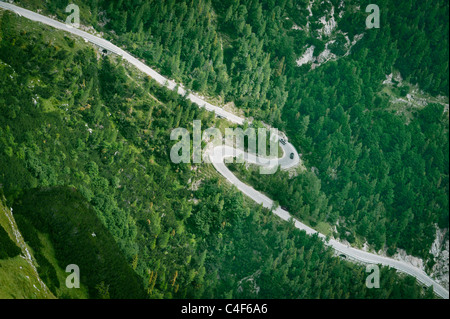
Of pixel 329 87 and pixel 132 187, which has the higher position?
pixel 329 87

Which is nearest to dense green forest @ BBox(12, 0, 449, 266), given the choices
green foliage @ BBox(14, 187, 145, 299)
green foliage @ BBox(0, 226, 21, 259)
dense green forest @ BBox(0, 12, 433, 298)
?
dense green forest @ BBox(0, 12, 433, 298)

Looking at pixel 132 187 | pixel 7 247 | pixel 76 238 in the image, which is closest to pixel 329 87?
pixel 132 187

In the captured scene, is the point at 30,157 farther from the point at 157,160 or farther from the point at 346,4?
the point at 346,4

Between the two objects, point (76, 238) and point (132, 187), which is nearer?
point (76, 238)

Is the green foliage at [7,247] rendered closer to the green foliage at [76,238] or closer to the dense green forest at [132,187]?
the green foliage at [76,238]

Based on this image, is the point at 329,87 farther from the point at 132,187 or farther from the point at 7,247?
the point at 7,247

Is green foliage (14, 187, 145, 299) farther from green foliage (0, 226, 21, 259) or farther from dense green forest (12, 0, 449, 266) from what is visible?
dense green forest (12, 0, 449, 266)

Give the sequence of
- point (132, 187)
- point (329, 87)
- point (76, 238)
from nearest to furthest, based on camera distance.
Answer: point (76, 238) → point (132, 187) → point (329, 87)
